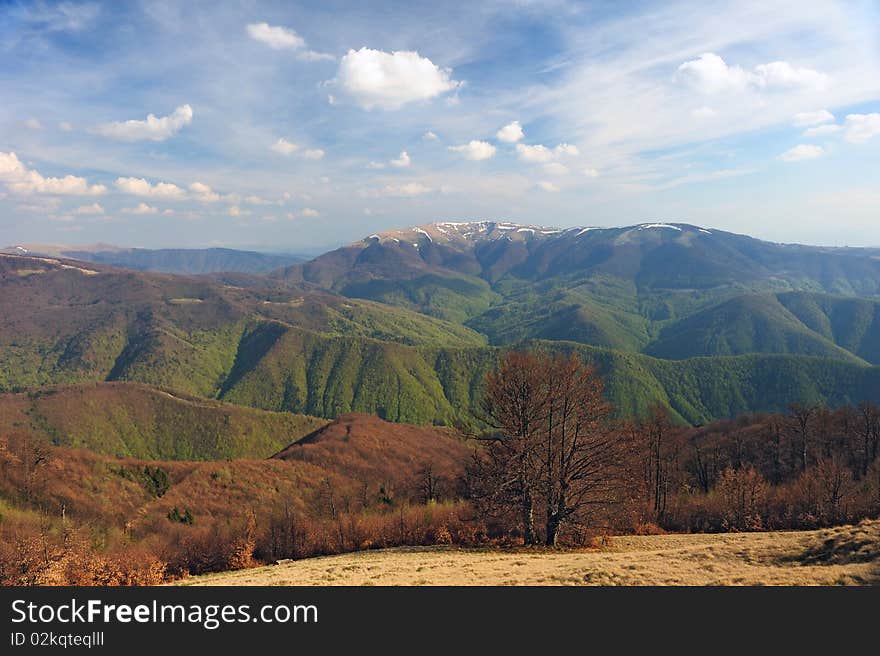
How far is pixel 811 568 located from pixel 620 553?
859cm

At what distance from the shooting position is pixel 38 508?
5747 cm

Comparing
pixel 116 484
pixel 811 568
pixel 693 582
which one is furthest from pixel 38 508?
pixel 811 568

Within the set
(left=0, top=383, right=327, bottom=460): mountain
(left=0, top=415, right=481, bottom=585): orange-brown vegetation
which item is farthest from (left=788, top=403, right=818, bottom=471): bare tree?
(left=0, top=383, right=327, bottom=460): mountain

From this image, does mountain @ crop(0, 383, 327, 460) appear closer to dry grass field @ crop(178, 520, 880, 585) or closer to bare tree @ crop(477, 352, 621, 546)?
bare tree @ crop(477, 352, 621, 546)

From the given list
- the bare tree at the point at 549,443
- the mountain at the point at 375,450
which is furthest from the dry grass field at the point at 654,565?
the mountain at the point at 375,450

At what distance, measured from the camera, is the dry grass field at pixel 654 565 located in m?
17.5

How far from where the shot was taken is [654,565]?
20.3 metres

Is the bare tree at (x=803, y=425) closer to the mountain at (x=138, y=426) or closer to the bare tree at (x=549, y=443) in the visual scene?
the bare tree at (x=549, y=443)

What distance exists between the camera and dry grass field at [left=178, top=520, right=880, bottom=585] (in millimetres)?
17469

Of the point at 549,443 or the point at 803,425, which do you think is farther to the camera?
the point at 803,425

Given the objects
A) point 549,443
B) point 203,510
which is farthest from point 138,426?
point 549,443

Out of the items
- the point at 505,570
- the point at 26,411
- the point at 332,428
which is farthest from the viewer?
the point at 26,411

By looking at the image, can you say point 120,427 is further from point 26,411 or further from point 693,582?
point 693,582

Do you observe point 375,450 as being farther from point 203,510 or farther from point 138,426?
point 138,426
